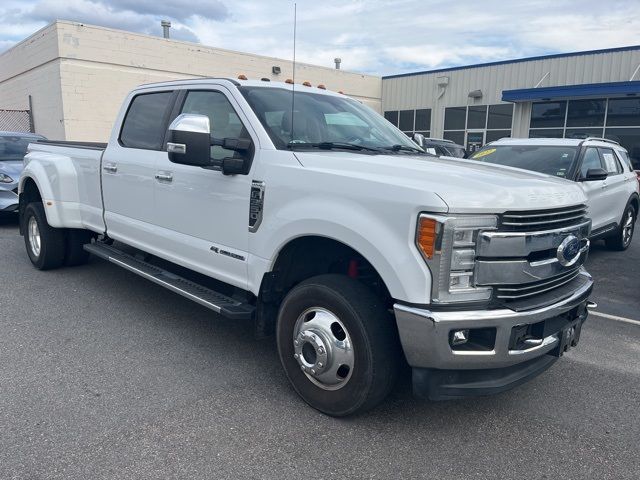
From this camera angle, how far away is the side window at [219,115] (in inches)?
155

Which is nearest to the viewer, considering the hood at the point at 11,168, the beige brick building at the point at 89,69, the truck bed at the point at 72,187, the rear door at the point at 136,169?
the rear door at the point at 136,169

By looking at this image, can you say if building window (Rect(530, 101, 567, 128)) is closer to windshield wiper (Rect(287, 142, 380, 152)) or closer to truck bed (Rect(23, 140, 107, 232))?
truck bed (Rect(23, 140, 107, 232))

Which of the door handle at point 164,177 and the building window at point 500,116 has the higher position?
the building window at point 500,116

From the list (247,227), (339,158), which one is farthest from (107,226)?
(339,158)

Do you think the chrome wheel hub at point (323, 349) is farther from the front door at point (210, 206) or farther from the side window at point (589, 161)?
the side window at point (589, 161)

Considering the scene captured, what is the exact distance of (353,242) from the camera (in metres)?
2.97

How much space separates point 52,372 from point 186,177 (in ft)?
5.56

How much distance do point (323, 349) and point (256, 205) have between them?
1.06 m

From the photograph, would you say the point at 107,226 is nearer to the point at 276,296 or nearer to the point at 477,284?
the point at 276,296

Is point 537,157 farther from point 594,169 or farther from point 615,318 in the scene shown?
point 615,318

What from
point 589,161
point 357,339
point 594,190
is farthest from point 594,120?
point 357,339

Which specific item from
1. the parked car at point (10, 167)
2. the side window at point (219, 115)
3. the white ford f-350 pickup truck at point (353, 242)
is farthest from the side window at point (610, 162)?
the parked car at point (10, 167)

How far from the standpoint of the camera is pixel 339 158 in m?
3.36

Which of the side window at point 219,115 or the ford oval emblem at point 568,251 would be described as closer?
the ford oval emblem at point 568,251
